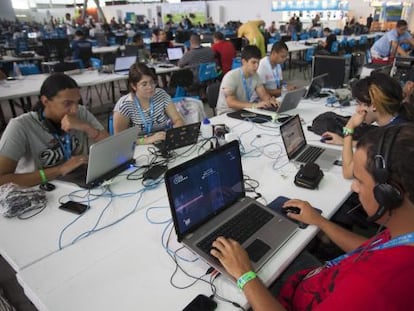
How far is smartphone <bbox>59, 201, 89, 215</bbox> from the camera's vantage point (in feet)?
4.83

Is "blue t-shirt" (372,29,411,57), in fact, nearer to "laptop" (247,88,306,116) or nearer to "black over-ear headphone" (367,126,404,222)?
"laptop" (247,88,306,116)

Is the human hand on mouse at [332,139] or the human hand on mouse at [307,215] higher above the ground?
the human hand on mouse at [307,215]

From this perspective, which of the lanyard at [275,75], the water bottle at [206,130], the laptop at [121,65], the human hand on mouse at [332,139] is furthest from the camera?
the laptop at [121,65]

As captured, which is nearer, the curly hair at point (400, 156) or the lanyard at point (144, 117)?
the curly hair at point (400, 156)

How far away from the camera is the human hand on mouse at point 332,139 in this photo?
224 cm

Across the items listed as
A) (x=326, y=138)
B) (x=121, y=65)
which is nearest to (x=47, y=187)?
(x=326, y=138)

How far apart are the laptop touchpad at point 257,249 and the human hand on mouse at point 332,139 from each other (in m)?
1.36

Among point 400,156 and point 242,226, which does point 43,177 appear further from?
point 400,156

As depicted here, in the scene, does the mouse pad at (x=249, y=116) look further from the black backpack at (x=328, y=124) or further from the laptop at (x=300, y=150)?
the laptop at (x=300, y=150)

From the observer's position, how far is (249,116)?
284 cm

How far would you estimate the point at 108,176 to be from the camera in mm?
1750

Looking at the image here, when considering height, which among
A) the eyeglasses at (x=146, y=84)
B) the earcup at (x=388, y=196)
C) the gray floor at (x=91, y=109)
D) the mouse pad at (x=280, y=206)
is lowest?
the gray floor at (x=91, y=109)

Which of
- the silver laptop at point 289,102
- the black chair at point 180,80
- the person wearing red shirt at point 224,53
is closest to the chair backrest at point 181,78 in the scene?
the black chair at point 180,80

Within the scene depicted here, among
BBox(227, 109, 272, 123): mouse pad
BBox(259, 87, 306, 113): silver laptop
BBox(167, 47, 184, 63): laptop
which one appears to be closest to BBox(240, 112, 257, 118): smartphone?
BBox(227, 109, 272, 123): mouse pad
